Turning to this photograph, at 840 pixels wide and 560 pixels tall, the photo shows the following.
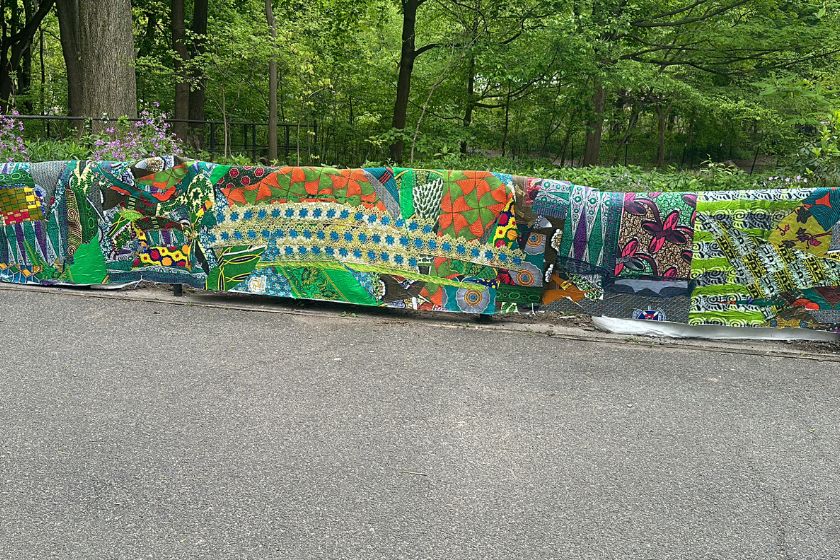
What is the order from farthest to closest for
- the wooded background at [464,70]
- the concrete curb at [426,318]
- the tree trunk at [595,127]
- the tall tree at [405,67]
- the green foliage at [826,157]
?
the tree trunk at [595,127], the tall tree at [405,67], the wooded background at [464,70], the green foliage at [826,157], the concrete curb at [426,318]

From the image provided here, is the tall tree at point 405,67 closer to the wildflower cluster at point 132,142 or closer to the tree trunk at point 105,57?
the tree trunk at point 105,57

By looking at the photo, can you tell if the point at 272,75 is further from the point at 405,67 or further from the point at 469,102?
the point at 469,102

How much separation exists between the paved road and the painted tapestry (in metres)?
0.51

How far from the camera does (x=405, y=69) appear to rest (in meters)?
18.4

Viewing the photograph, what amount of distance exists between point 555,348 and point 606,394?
1012 millimetres

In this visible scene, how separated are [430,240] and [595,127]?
43.1ft

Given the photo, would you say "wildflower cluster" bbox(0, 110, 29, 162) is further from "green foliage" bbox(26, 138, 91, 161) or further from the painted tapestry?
the painted tapestry

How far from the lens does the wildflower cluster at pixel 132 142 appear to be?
920 cm

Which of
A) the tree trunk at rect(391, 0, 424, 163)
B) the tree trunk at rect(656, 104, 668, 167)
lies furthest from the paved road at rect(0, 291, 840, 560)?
the tree trunk at rect(656, 104, 668, 167)

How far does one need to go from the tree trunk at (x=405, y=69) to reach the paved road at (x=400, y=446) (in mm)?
12173

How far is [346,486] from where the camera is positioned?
3.84 metres

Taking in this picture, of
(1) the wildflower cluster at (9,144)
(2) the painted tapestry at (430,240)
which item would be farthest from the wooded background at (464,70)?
(2) the painted tapestry at (430,240)

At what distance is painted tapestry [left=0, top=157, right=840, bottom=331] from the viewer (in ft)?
20.7

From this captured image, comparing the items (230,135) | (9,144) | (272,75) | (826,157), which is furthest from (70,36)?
(826,157)
